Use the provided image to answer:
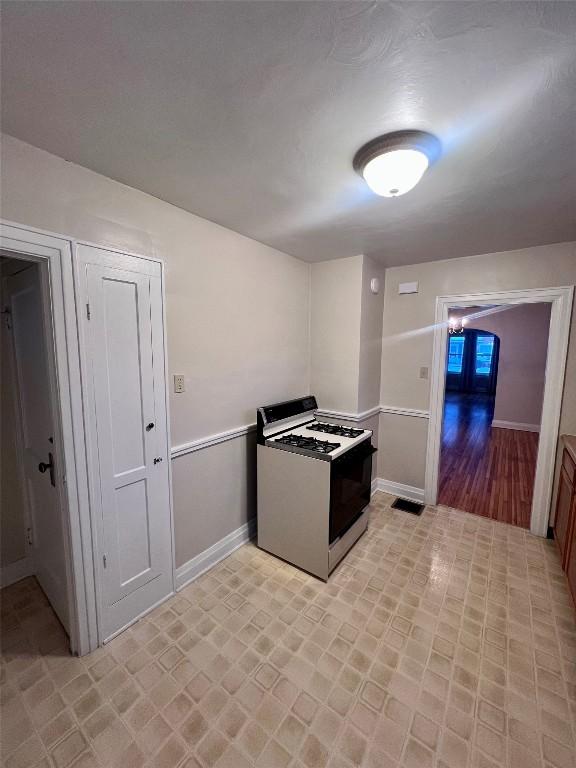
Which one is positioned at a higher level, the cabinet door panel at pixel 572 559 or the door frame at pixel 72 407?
the door frame at pixel 72 407

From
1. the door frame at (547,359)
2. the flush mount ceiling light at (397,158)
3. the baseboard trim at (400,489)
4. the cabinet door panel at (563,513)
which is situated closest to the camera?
the flush mount ceiling light at (397,158)

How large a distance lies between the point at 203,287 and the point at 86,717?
89.2 inches

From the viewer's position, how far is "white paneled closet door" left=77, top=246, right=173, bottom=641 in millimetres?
1581

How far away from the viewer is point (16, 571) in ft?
7.13

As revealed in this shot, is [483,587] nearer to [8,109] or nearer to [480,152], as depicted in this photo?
[480,152]

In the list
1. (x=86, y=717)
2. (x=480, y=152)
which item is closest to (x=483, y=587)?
(x=86, y=717)

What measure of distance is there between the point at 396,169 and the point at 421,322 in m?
2.08

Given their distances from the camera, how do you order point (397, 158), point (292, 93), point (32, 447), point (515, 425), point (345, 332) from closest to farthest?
Result: point (292, 93), point (397, 158), point (32, 447), point (345, 332), point (515, 425)

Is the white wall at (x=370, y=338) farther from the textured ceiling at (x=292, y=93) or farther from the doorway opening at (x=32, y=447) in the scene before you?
the doorway opening at (x=32, y=447)

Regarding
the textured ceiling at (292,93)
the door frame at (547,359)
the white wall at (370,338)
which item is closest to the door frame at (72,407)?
the textured ceiling at (292,93)

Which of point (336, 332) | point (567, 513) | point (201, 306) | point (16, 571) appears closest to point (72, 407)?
point (201, 306)

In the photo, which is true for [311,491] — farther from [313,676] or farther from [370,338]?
[370,338]

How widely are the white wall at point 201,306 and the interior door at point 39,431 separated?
15.1 inches

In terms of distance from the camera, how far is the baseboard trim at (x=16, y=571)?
2119 mm
